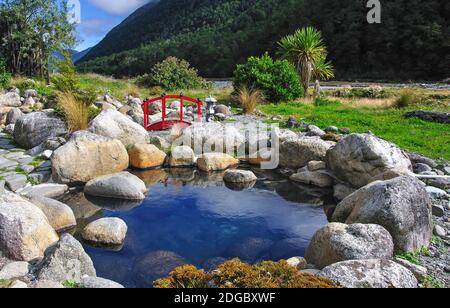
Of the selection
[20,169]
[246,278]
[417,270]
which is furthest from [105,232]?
[417,270]

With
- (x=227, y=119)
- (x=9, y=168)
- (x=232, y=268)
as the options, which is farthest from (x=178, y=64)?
(x=232, y=268)

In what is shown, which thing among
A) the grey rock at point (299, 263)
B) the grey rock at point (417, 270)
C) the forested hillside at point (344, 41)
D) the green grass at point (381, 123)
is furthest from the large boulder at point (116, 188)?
the forested hillside at point (344, 41)

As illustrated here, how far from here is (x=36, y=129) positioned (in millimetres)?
9547

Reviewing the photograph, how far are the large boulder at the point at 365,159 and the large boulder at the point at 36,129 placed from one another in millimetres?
6745

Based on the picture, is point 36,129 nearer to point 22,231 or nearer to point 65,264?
point 22,231

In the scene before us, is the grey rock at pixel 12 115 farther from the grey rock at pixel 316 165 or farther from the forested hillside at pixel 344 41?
the forested hillside at pixel 344 41

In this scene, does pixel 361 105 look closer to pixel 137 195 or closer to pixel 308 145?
pixel 308 145

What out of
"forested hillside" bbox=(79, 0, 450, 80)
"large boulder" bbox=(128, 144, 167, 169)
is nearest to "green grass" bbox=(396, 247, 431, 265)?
"large boulder" bbox=(128, 144, 167, 169)

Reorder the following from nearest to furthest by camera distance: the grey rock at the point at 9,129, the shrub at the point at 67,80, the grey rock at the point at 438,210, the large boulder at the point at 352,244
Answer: the large boulder at the point at 352,244, the grey rock at the point at 438,210, the shrub at the point at 67,80, the grey rock at the point at 9,129

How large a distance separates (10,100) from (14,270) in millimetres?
Result: 11909

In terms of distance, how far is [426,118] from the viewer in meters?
12.5

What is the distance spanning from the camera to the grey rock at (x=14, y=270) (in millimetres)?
4047

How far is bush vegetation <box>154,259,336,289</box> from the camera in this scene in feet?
10.8

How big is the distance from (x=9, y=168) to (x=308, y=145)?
6.34m
